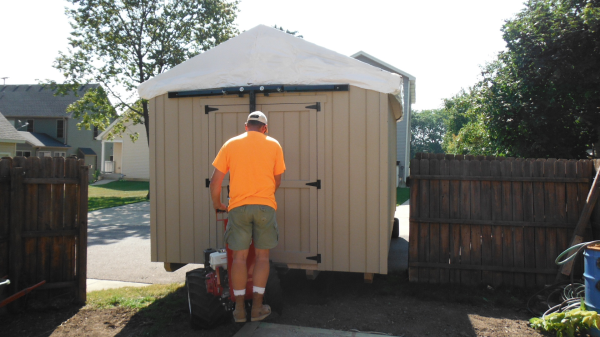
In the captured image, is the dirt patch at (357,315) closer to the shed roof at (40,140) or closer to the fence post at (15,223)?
the fence post at (15,223)

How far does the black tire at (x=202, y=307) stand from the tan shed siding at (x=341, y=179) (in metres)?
1.59

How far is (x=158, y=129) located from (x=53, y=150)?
118 ft

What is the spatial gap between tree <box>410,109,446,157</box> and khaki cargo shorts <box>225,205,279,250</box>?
280ft

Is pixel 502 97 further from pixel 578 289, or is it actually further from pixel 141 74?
pixel 141 74

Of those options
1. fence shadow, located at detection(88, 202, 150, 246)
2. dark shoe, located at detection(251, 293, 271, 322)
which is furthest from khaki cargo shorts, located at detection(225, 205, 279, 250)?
fence shadow, located at detection(88, 202, 150, 246)

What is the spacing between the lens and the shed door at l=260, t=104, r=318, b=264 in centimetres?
516

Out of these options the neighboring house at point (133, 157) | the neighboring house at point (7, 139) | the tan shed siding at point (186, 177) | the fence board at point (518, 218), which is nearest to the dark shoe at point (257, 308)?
the tan shed siding at point (186, 177)

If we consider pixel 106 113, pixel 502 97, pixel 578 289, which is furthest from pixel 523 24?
pixel 106 113

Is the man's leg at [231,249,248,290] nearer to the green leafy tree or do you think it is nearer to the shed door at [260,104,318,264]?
the shed door at [260,104,318,264]

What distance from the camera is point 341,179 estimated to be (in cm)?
510

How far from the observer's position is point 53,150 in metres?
36.4

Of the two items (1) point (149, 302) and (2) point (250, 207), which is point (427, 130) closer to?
(1) point (149, 302)

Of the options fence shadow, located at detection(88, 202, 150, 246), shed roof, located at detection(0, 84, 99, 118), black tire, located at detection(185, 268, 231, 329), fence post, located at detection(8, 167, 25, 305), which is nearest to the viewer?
black tire, located at detection(185, 268, 231, 329)

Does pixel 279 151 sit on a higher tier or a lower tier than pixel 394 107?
lower
